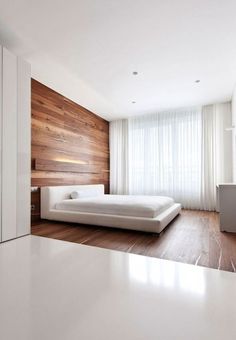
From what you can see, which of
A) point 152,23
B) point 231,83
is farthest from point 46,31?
point 231,83

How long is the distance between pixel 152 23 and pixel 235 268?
2.76 meters

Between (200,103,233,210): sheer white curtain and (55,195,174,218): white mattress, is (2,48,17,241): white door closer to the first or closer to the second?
(55,195,174,218): white mattress

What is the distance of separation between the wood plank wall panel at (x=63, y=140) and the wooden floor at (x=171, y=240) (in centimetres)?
127

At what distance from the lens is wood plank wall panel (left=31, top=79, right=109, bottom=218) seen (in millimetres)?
3750

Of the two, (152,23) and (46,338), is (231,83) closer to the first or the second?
(152,23)

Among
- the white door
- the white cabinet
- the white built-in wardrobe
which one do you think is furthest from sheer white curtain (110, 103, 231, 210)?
the white door

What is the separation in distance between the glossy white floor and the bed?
0.91 meters

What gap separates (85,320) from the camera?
1070 mm

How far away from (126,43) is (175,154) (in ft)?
10.9

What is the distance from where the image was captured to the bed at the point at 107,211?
283 cm

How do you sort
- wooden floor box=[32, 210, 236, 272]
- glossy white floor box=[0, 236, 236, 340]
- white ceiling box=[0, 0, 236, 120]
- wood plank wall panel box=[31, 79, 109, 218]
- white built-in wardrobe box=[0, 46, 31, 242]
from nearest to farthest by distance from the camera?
glossy white floor box=[0, 236, 236, 340] → wooden floor box=[32, 210, 236, 272] → white ceiling box=[0, 0, 236, 120] → white built-in wardrobe box=[0, 46, 31, 242] → wood plank wall panel box=[31, 79, 109, 218]

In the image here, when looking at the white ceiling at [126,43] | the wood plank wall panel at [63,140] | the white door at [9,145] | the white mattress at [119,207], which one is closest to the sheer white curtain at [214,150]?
the white ceiling at [126,43]

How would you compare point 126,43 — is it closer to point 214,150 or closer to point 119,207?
point 119,207

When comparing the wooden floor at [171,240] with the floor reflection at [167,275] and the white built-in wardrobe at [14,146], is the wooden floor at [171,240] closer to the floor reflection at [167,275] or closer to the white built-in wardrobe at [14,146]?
the floor reflection at [167,275]
